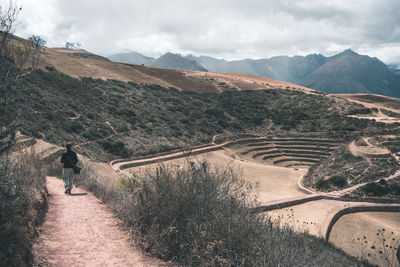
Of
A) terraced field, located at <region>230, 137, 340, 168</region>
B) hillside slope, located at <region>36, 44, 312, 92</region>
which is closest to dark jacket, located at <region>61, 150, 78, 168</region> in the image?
terraced field, located at <region>230, 137, 340, 168</region>

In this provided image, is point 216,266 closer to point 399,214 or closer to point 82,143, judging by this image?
point 399,214

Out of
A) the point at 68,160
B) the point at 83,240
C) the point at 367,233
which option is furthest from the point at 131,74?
the point at 83,240

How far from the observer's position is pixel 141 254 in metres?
5.14

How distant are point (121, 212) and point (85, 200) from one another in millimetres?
2111

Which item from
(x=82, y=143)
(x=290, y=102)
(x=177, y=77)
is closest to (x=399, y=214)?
(x=82, y=143)

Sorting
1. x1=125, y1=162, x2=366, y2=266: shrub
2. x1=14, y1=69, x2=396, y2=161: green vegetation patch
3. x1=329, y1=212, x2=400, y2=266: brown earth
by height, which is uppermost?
x1=14, y1=69, x2=396, y2=161: green vegetation patch

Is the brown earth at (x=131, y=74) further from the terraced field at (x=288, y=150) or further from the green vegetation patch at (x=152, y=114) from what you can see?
the terraced field at (x=288, y=150)

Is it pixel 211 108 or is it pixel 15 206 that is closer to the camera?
pixel 15 206

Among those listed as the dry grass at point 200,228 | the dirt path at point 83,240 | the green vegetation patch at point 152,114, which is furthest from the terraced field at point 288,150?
the dirt path at point 83,240

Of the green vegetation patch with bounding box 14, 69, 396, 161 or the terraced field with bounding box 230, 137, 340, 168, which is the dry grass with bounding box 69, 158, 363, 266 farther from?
the terraced field with bounding box 230, 137, 340, 168

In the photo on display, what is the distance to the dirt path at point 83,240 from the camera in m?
4.50

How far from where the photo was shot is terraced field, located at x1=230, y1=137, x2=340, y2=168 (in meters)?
34.2

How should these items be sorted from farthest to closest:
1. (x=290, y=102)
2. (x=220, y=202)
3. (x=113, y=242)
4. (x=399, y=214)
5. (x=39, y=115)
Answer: (x=290, y=102)
(x=39, y=115)
(x=399, y=214)
(x=220, y=202)
(x=113, y=242)

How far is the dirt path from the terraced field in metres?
28.5
